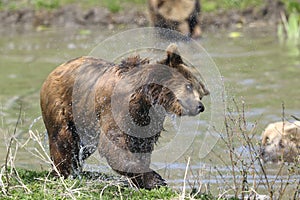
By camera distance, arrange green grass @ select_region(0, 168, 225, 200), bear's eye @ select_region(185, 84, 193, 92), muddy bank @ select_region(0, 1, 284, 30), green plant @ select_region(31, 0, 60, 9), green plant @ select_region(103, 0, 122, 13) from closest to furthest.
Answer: green grass @ select_region(0, 168, 225, 200) → bear's eye @ select_region(185, 84, 193, 92) → muddy bank @ select_region(0, 1, 284, 30) → green plant @ select_region(103, 0, 122, 13) → green plant @ select_region(31, 0, 60, 9)

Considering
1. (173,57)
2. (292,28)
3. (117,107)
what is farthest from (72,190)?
(292,28)

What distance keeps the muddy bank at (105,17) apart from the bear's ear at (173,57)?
14973 mm

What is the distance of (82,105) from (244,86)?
7.82m

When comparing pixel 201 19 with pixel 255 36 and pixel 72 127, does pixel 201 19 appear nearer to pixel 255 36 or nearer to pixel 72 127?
pixel 255 36

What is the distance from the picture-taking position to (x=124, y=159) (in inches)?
286

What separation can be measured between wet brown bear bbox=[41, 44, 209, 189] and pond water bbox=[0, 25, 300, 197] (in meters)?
Answer: 0.33

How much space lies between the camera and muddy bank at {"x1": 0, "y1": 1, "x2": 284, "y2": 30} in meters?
23.0

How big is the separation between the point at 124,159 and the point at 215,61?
9.83 meters

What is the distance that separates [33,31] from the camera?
77.2 feet

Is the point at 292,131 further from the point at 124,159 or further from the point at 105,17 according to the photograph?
the point at 105,17

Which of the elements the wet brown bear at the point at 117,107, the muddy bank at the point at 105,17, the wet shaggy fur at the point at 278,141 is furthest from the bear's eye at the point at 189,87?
the muddy bank at the point at 105,17

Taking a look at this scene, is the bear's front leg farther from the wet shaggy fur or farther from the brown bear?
the brown bear

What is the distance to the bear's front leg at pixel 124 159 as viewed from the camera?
7.27m

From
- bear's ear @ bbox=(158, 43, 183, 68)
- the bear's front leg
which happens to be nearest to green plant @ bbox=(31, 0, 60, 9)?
the bear's front leg
